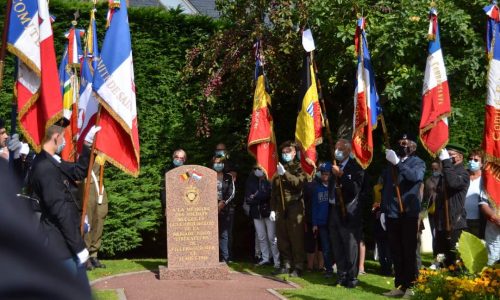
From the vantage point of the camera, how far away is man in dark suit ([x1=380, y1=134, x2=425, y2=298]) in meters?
9.26

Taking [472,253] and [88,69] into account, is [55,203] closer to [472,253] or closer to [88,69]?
[472,253]

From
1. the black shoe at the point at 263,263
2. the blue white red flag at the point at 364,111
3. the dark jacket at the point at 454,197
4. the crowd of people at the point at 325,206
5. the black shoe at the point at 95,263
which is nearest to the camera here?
the crowd of people at the point at 325,206

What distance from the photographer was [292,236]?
1226cm

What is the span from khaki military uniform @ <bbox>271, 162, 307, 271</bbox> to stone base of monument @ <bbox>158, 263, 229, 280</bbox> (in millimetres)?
1237

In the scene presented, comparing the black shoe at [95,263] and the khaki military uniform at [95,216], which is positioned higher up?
the khaki military uniform at [95,216]

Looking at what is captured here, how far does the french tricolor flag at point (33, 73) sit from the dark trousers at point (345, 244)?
4626 mm

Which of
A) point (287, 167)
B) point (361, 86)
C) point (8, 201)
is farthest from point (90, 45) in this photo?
point (8, 201)

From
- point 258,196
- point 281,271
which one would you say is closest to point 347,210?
point 281,271

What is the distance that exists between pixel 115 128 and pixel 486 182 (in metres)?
4.33

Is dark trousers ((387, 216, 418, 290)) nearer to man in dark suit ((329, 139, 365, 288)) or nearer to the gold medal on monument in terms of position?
man in dark suit ((329, 139, 365, 288))

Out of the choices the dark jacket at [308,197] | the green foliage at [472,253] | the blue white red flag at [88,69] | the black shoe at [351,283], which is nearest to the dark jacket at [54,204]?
the green foliage at [472,253]

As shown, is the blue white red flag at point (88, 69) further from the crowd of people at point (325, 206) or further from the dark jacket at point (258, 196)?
the dark jacket at point (258, 196)

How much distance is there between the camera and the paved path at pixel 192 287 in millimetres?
9984

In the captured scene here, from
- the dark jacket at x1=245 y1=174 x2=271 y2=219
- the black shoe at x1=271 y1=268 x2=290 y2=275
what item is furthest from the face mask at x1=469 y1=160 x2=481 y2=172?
the dark jacket at x1=245 y1=174 x2=271 y2=219
